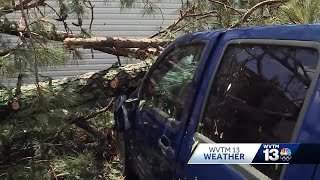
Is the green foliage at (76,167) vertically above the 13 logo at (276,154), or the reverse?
the 13 logo at (276,154)

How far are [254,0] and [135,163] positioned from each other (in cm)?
247

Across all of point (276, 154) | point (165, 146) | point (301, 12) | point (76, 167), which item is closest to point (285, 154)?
point (276, 154)

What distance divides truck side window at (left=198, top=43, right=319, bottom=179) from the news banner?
0.03m

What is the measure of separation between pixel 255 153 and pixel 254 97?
A: 301mm

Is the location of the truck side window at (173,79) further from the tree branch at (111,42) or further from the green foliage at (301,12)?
the tree branch at (111,42)

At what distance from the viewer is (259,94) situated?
6.33 ft

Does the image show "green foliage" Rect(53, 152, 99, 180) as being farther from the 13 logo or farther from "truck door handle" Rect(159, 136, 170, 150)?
the 13 logo

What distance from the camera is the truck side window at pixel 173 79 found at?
2627 millimetres

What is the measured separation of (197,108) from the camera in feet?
7.73

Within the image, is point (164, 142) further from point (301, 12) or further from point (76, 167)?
point (76, 167)

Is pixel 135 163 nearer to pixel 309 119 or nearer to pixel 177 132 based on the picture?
pixel 177 132

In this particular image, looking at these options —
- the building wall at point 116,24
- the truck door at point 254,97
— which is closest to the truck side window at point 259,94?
the truck door at point 254,97

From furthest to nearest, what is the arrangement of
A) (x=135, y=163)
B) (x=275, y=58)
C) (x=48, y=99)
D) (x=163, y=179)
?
(x=48, y=99) < (x=135, y=163) < (x=163, y=179) < (x=275, y=58)

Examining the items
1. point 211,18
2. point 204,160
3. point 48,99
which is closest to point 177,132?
point 204,160
